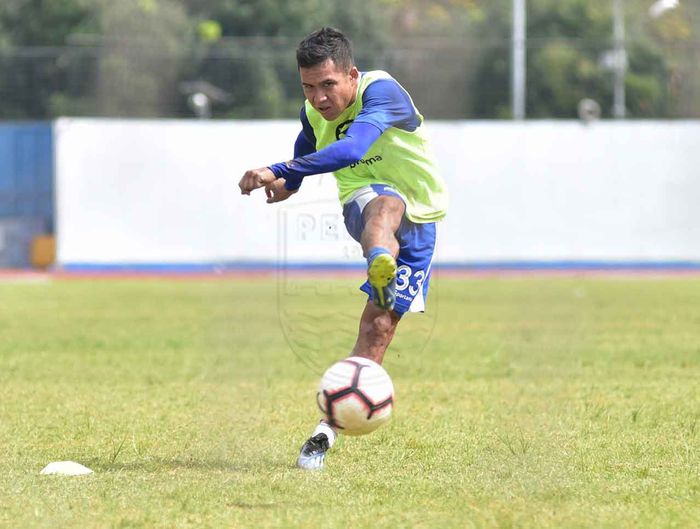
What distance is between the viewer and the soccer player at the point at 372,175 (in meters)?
6.38

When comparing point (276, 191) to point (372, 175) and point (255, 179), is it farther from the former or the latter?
point (372, 175)

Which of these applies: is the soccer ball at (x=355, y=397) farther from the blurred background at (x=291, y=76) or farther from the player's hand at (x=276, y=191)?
the blurred background at (x=291, y=76)

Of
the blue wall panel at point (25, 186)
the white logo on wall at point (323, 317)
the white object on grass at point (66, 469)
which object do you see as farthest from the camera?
the blue wall panel at point (25, 186)

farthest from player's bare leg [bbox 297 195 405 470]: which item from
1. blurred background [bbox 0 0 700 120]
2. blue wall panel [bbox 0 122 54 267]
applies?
blue wall panel [bbox 0 122 54 267]

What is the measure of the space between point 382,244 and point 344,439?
1.65 meters

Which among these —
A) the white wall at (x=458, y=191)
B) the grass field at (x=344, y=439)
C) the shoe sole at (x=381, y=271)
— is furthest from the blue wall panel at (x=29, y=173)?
the shoe sole at (x=381, y=271)

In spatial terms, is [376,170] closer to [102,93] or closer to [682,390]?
[682,390]

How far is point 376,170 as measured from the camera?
6961mm

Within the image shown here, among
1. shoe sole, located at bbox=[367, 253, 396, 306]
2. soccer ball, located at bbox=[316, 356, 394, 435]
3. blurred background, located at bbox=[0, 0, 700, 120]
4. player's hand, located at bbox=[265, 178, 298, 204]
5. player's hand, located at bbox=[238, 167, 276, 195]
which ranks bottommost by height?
soccer ball, located at bbox=[316, 356, 394, 435]

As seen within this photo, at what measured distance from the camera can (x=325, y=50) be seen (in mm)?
6551

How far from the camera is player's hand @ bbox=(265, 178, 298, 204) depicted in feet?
20.7

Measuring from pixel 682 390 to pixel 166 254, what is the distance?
2187 cm

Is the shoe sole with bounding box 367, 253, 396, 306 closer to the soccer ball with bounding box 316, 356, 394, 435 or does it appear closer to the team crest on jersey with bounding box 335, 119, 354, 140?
the soccer ball with bounding box 316, 356, 394, 435

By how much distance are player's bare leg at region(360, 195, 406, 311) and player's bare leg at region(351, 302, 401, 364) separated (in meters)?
0.14
